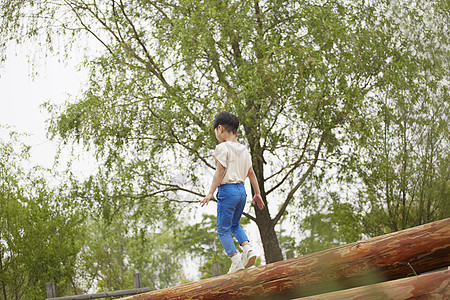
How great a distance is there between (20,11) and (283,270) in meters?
7.88

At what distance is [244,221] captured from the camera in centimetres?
1702

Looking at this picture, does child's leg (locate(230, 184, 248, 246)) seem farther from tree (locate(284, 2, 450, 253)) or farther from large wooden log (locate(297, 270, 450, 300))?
tree (locate(284, 2, 450, 253))

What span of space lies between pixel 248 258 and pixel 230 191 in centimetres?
56

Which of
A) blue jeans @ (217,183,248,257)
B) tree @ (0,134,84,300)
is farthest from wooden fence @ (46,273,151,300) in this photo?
blue jeans @ (217,183,248,257)

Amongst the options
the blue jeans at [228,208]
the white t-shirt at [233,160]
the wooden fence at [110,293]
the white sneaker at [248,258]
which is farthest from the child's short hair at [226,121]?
the wooden fence at [110,293]

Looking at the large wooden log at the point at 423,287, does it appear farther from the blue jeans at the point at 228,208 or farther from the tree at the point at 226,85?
the tree at the point at 226,85

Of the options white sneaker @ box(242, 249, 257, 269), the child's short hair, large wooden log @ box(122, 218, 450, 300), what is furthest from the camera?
the child's short hair

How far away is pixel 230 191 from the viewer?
408cm

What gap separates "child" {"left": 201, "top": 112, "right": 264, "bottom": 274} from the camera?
397 cm

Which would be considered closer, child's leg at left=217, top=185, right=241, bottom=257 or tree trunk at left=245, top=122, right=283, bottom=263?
child's leg at left=217, top=185, right=241, bottom=257

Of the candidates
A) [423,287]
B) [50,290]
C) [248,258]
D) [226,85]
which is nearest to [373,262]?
[423,287]

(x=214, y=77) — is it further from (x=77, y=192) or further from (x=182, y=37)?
(x=77, y=192)

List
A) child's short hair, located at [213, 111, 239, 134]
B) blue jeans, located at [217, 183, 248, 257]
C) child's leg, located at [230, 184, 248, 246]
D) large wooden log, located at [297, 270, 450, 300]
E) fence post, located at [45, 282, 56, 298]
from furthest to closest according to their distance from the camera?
fence post, located at [45, 282, 56, 298] → child's short hair, located at [213, 111, 239, 134] → child's leg, located at [230, 184, 248, 246] → blue jeans, located at [217, 183, 248, 257] → large wooden log, located at [297, 270, 450, 300]

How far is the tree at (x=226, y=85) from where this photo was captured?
7820mm
